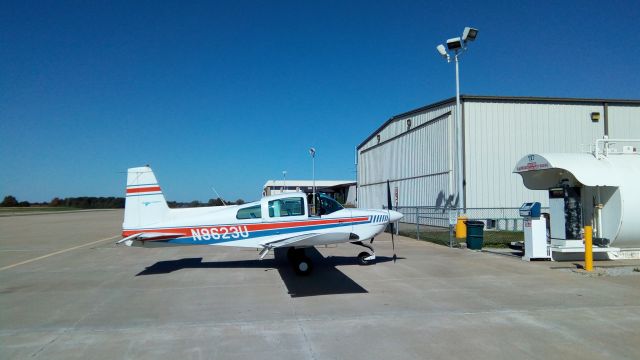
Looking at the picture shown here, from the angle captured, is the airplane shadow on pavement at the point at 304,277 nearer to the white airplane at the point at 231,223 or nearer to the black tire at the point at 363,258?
the black tire at the point at 363,258

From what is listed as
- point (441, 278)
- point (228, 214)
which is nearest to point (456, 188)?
point (441, 278)

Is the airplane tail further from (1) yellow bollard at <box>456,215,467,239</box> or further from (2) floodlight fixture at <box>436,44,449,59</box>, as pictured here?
(2) floodlight fixture at <box>436,44,449,59</box>

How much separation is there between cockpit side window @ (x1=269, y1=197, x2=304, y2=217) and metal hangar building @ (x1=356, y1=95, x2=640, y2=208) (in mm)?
14217

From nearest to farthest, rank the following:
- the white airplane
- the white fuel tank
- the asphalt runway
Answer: the asphalt runway < the white airplane < the white fuel tank

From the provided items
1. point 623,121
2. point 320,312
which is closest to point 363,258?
point 320,312

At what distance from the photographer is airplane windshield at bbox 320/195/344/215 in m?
11.6

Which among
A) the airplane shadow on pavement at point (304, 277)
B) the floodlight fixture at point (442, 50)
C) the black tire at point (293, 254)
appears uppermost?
the floodlight fixture at point (442, 50)

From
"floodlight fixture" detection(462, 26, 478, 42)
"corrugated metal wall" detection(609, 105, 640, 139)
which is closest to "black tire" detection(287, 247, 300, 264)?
"floodlight fixture" detection(462, 26, 478, 42)

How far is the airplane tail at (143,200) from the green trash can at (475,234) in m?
10.5

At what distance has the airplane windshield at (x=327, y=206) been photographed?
456 inches

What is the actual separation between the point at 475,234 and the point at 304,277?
313 inches

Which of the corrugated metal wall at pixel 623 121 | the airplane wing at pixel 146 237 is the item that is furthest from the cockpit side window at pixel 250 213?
the corrugated metal wall at pixel 623 121

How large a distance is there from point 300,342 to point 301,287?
3634 mm

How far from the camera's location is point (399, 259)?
13.7 meters
